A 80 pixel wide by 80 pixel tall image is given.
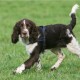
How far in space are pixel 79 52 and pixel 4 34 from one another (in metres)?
7.05

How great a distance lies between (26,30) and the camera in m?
9.66

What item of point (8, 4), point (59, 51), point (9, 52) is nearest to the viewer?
point (59, 51)

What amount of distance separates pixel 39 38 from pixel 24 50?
3.11 m

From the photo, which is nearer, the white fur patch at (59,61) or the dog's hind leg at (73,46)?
the dog's hind leg at (73,46)

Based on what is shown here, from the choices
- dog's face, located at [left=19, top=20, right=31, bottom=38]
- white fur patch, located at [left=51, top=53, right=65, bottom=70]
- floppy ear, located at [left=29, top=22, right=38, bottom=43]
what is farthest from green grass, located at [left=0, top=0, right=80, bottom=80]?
dog's face, located at [left=19, top=20, right=31, bottom=38]

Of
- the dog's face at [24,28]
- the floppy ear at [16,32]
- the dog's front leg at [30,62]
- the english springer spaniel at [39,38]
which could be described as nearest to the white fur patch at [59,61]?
the english springer spaniel at [39,38]

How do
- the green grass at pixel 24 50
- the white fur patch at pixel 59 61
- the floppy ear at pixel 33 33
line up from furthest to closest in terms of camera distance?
the white fur patch at pixel 59 61 → the floppy ear at pixel 33 33 → the green grass at pixel 24 50

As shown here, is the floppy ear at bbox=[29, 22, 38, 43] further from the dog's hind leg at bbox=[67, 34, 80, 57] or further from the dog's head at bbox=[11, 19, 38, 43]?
the dog's hind leg at bbox=[67, 34, 80, 57]

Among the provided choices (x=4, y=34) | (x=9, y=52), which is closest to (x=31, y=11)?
(x=4, y=34)

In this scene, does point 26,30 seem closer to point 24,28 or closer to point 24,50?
point 24,28

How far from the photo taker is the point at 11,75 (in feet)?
31.7

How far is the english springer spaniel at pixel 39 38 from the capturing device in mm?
9797

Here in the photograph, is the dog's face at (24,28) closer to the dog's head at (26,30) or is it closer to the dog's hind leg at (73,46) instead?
the dog's head at (26,30)

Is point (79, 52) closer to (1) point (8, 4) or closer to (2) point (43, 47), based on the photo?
(2) point (43, 47)
